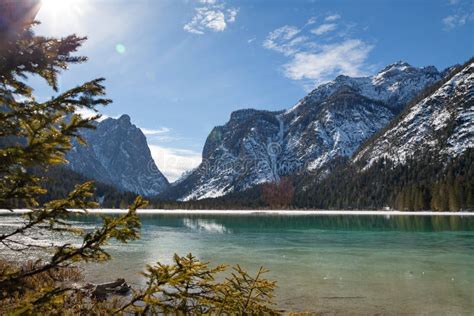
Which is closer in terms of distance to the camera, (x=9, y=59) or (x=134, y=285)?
(x=9, y=59)

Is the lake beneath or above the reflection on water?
above

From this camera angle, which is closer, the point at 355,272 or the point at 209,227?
the point at 355,272

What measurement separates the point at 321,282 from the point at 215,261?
1050 cm

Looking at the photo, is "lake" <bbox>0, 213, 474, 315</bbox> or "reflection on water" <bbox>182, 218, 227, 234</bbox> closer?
"lake" <bbox>0, 213, 474, 315</bbox>

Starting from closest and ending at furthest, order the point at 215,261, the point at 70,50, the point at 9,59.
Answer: the point at 9,59, the point at 70,50, the point at 215,261

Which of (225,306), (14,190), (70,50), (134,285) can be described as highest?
(70,50)

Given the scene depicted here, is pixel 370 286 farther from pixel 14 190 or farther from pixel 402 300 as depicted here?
pixel 14 190

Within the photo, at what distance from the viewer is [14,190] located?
239 inches

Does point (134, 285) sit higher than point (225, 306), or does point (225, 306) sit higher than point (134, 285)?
point (225, 306)

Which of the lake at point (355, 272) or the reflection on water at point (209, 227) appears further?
the reflection on water at point (209, 227)

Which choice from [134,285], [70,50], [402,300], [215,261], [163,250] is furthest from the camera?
[163,250]

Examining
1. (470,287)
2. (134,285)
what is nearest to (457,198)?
(470,287)

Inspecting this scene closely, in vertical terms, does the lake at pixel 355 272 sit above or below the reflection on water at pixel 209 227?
above

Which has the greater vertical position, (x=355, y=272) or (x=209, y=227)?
(x=355, y=272)
